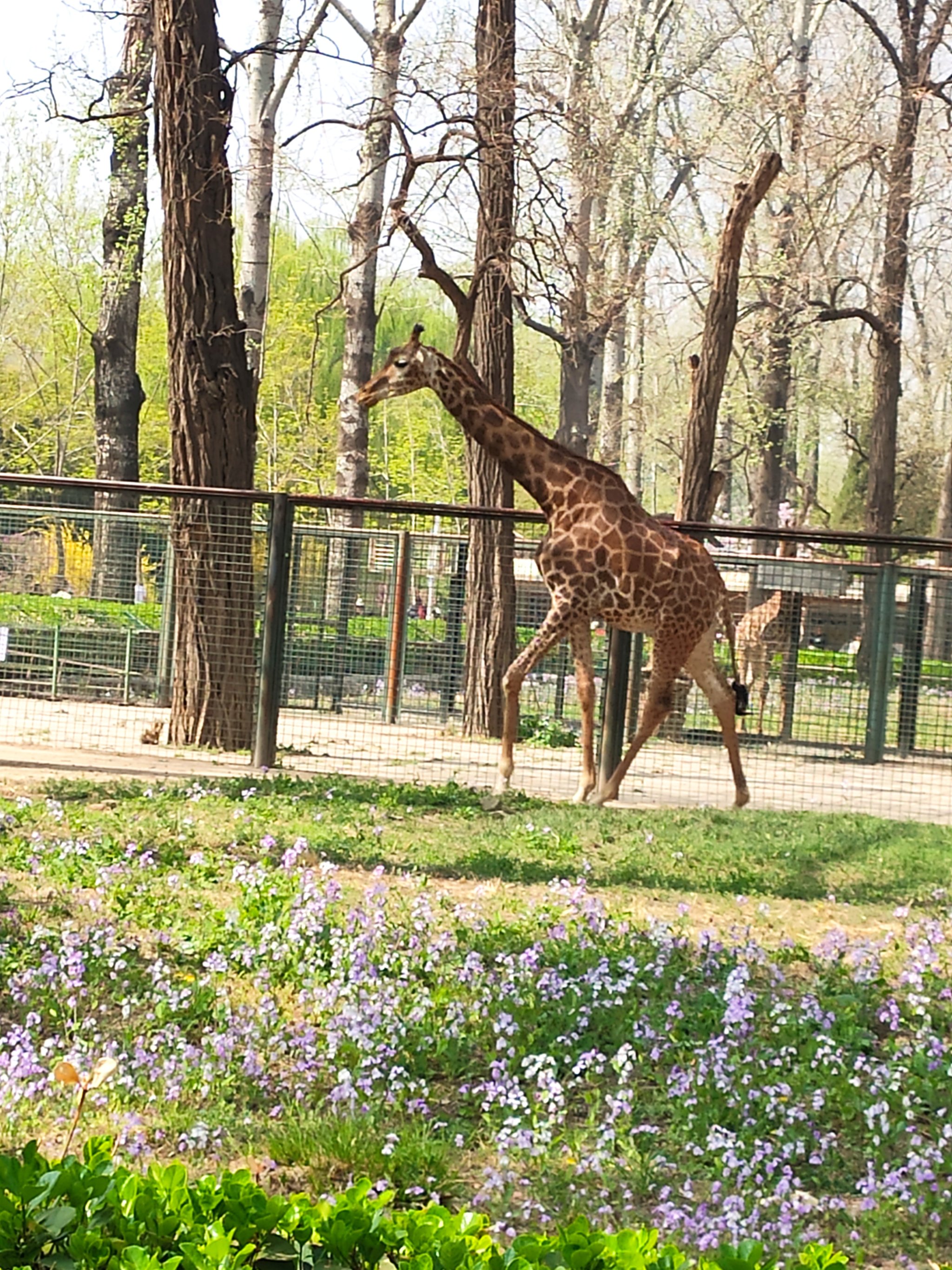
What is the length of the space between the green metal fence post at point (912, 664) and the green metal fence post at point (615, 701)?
300 cm

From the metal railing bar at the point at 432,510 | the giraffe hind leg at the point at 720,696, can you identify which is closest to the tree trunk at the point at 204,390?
the metal railing bar at the point at 432,510

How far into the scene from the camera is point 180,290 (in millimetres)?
12445

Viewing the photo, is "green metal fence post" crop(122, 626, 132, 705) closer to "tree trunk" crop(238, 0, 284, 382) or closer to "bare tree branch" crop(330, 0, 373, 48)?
"tree trunk" crop(238, 0, 284, 382)

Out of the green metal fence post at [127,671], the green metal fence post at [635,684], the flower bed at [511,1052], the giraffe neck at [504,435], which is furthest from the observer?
the green metal fence post at [127,671]

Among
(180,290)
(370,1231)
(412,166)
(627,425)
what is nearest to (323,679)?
(180,290)

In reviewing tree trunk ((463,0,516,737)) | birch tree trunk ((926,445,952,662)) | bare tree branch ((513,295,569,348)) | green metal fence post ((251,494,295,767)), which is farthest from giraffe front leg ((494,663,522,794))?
bare tree branch ((513,295,569,348))

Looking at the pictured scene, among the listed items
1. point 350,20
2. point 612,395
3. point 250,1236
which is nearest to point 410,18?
point 350,20

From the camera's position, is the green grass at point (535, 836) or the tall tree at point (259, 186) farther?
the tall tree at point (259, 186)

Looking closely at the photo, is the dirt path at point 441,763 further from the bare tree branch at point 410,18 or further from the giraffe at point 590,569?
the bare tree branch at point 410,18

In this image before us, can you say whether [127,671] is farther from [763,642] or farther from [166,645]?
[763,642]

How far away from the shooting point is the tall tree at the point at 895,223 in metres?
24.7

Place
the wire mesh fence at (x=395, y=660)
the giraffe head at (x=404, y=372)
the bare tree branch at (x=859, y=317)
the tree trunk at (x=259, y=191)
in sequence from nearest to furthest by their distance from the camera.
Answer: the giraffe head at (x=404, y=372)
the wire mesh fence at (x=395, y=660)
the bare tree branch at (x=859, y=317)
the tree trunk at (x=259, y=191)

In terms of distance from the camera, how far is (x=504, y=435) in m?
11.0

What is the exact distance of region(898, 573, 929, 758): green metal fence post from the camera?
1345 cm
